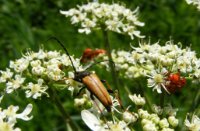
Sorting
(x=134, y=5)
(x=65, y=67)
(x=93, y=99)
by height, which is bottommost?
(x=93, y=99)

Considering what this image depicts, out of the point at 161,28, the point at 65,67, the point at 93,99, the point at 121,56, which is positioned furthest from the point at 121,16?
the point at 161,28

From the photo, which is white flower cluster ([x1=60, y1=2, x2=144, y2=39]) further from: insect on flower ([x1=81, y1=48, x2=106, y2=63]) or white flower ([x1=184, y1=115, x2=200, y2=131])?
white flower ([x1=184, y1=115, x2=200, y2=131])

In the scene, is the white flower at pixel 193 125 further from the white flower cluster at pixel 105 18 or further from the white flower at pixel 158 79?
the white flower cluster at pixel 105 18

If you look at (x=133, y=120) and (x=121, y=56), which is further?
(x=121, y=56)

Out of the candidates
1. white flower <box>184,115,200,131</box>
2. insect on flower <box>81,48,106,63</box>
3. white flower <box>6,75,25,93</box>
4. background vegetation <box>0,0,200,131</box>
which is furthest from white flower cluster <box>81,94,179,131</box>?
background vegetation <box>0,0,200,131</box>

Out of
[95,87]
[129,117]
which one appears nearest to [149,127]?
[129,117]

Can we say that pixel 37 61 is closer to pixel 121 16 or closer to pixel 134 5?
pixel 121 16
